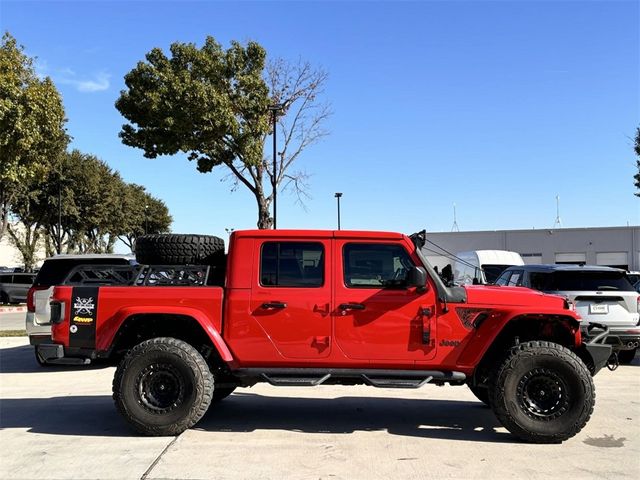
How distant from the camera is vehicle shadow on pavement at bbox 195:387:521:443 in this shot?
5715 millimetres

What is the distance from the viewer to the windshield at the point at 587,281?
362 inches

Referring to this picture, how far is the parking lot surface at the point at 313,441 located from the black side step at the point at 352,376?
0.57 m

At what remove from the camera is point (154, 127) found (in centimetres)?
2069

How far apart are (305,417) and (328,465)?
162 cm

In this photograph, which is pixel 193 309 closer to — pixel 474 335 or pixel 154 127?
pixel 474 335

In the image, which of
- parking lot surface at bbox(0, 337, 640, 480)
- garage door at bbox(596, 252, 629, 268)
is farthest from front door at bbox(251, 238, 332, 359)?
garage door at bbox(596, 252, 629, 268)

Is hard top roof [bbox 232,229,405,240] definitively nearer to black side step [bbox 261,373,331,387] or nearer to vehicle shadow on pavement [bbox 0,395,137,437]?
black side step [bbox 261,373,331,387]

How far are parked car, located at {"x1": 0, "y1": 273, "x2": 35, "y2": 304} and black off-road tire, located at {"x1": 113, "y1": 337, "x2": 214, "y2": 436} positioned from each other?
25.5 meters

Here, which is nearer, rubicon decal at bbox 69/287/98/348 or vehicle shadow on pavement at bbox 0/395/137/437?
rubicon decal at bbox 69/287/98/348

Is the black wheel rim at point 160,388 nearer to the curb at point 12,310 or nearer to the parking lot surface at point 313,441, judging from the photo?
the parking lot surface at point 313,441

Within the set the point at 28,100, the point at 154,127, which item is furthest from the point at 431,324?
the point at 28,100

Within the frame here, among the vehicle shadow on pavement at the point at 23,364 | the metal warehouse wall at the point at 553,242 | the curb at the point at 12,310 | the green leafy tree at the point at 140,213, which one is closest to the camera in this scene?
the vehicle shadow on pavement at the point at 23,364

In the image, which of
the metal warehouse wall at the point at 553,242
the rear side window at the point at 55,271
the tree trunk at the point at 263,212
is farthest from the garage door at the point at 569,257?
the rear side window at the point at 55,271

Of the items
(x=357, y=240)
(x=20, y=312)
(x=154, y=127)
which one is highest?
(x=154, y=127)
